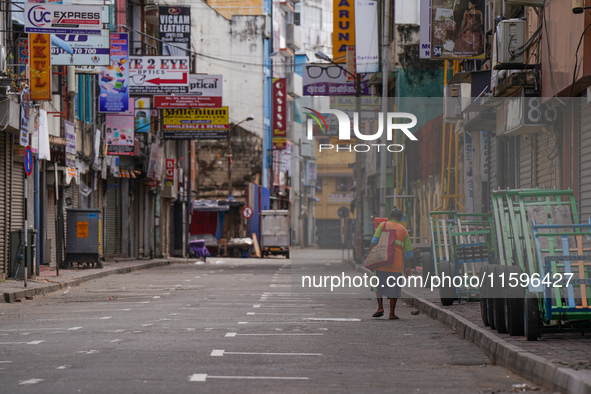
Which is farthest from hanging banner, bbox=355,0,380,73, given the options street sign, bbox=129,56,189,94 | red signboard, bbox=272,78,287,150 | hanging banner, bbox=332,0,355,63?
red signboard, bbox=272,78,287,150

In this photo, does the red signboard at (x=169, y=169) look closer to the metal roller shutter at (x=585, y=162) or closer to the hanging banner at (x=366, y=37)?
the hanging banner at (x=366, y=37)

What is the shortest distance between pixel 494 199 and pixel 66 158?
70.1 feet

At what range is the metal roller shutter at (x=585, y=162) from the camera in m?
16.7

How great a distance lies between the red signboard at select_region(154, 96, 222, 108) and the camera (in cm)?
3922

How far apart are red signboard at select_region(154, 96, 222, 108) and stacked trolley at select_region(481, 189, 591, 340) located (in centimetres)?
2648

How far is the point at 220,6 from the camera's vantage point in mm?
78375

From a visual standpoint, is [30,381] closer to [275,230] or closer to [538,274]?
[538,274]

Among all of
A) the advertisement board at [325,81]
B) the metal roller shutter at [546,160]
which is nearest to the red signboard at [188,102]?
the advertisement board at [325,81]

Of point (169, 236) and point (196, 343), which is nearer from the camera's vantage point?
point (196, 343)

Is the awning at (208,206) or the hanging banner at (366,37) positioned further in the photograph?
the awning at (208,206)

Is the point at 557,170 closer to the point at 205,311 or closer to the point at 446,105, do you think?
the point at 205,311

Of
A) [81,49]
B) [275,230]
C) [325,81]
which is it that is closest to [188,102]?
[325,81]

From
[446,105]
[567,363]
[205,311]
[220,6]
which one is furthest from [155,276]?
[220,6]

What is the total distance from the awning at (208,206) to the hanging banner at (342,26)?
2537 cm
